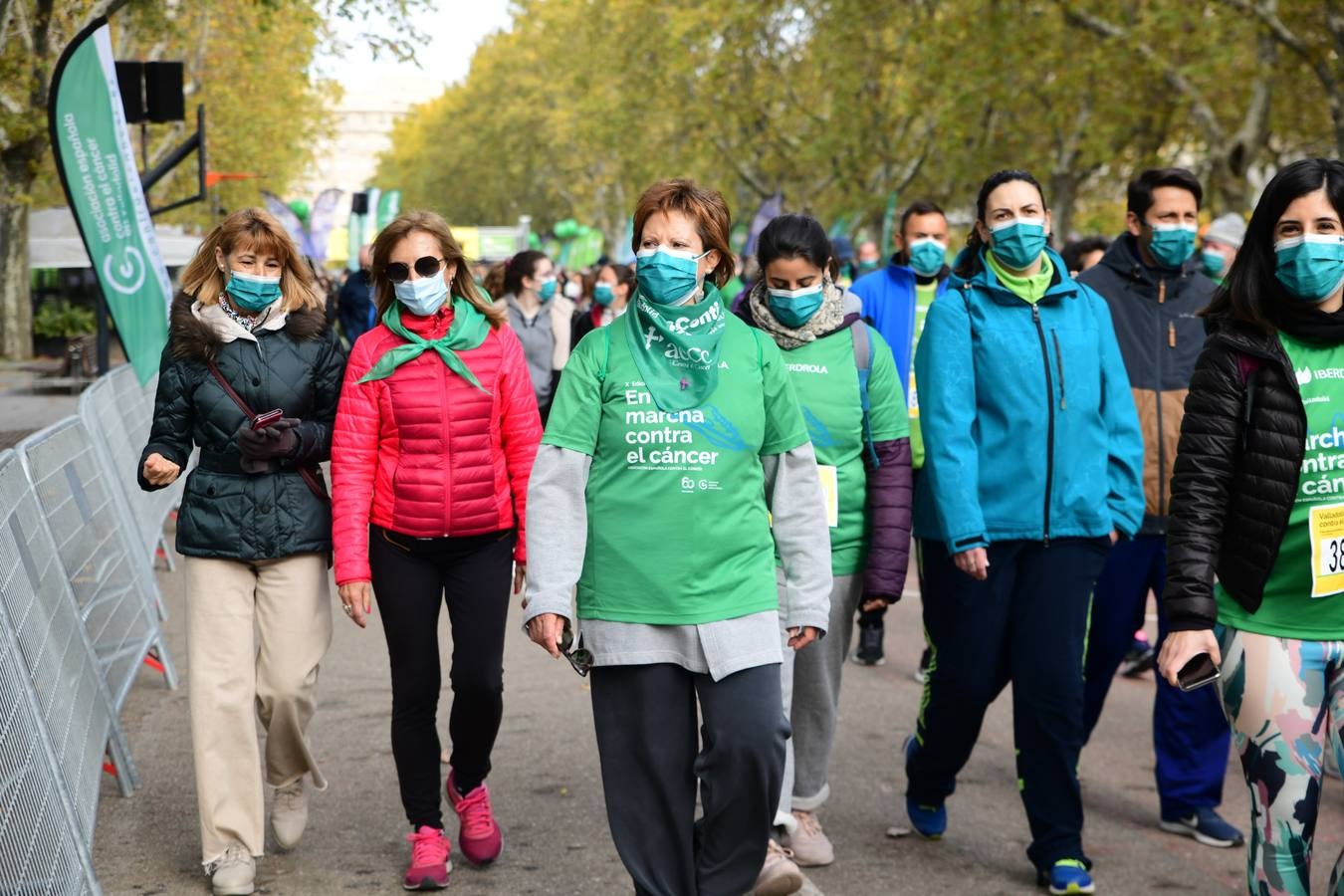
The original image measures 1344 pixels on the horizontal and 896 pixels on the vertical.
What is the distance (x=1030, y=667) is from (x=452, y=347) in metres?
1.95

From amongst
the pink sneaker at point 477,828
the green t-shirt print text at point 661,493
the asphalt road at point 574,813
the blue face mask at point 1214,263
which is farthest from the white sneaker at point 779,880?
the blue face mask at point 1214,263

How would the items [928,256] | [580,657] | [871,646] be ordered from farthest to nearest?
[871,646], [928,256], [580,657]

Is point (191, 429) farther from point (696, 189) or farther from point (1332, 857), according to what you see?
point (1332, 857)

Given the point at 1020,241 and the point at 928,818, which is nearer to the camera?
the point at 1020,241

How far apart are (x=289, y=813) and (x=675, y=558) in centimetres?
194

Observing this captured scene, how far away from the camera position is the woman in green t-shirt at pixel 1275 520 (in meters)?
3.85

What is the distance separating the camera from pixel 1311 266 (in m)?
3.93

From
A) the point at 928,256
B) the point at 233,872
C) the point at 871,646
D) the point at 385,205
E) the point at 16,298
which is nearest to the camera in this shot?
the point at 233,872

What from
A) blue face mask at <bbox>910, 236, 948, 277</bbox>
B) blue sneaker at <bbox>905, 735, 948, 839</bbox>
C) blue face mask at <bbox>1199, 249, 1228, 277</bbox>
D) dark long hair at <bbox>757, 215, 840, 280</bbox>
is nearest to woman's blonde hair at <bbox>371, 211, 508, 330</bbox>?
dark long hair at <bbox>757, 215, 840, 280</bbox>

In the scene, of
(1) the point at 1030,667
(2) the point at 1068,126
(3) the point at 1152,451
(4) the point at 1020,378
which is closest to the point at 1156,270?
(3) the point at 1152,451

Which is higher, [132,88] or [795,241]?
[132,88]

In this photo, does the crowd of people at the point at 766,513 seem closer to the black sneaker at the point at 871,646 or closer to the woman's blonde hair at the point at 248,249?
the woman's blonde hair at the point at 248,249

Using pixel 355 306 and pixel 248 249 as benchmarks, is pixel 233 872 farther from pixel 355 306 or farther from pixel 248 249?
pixel 355 306

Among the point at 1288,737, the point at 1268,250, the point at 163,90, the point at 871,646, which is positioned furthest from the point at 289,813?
the point at 163,90
